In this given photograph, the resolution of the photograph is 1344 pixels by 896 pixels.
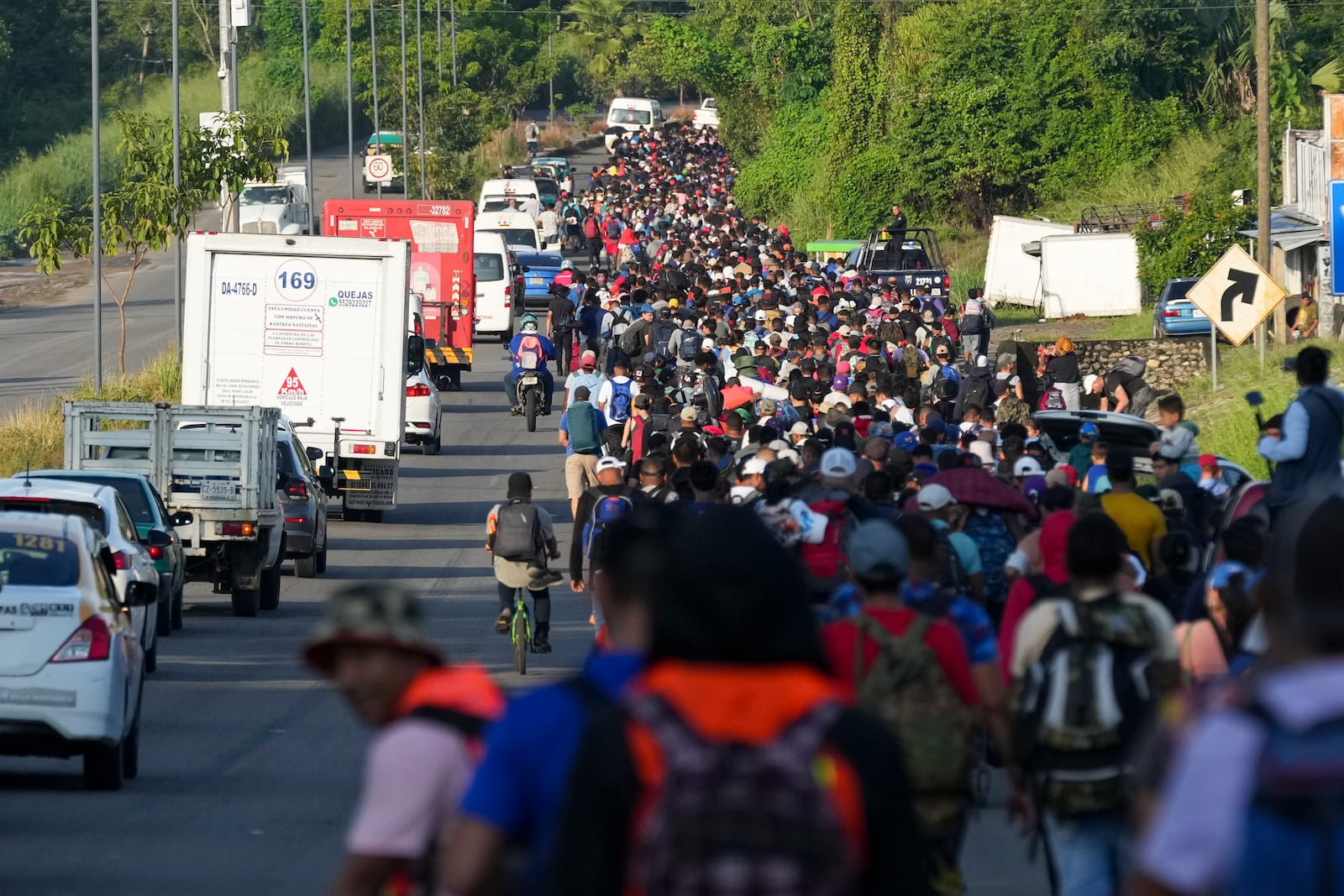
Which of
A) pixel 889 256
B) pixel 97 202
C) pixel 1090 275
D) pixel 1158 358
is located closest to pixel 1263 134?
pixel 1158 358

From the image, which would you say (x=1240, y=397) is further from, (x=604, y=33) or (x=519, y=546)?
(x=604, y=33)

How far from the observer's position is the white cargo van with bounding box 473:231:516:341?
43.5 meters

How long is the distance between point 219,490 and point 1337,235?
42.2ft

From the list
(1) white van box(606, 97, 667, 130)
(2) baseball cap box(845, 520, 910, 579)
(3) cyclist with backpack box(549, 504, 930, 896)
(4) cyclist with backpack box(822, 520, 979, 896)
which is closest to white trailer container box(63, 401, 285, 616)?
(2) baseball cap box(845, 520, 910, 579)

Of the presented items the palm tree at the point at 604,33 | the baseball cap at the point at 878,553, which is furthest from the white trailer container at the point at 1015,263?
the palm tree at the point at 604,33

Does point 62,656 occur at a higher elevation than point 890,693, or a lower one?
lower

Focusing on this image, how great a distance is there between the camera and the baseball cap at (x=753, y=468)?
13.8 m

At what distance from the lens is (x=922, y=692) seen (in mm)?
6625

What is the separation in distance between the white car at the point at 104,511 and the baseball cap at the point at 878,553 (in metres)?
8.84

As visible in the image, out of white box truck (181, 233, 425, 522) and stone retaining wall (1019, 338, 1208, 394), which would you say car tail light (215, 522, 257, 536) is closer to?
white box truck (181, 233, 425, 522)

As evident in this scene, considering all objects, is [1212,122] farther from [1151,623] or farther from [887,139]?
[1151,623]

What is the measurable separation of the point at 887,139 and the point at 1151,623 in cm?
5756

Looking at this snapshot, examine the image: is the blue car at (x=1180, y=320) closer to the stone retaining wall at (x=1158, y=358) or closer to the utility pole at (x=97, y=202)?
the stone retaining wall at (x=1158, y=358)

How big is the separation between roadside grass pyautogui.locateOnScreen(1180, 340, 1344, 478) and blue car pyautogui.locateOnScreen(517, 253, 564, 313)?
19021 mm
